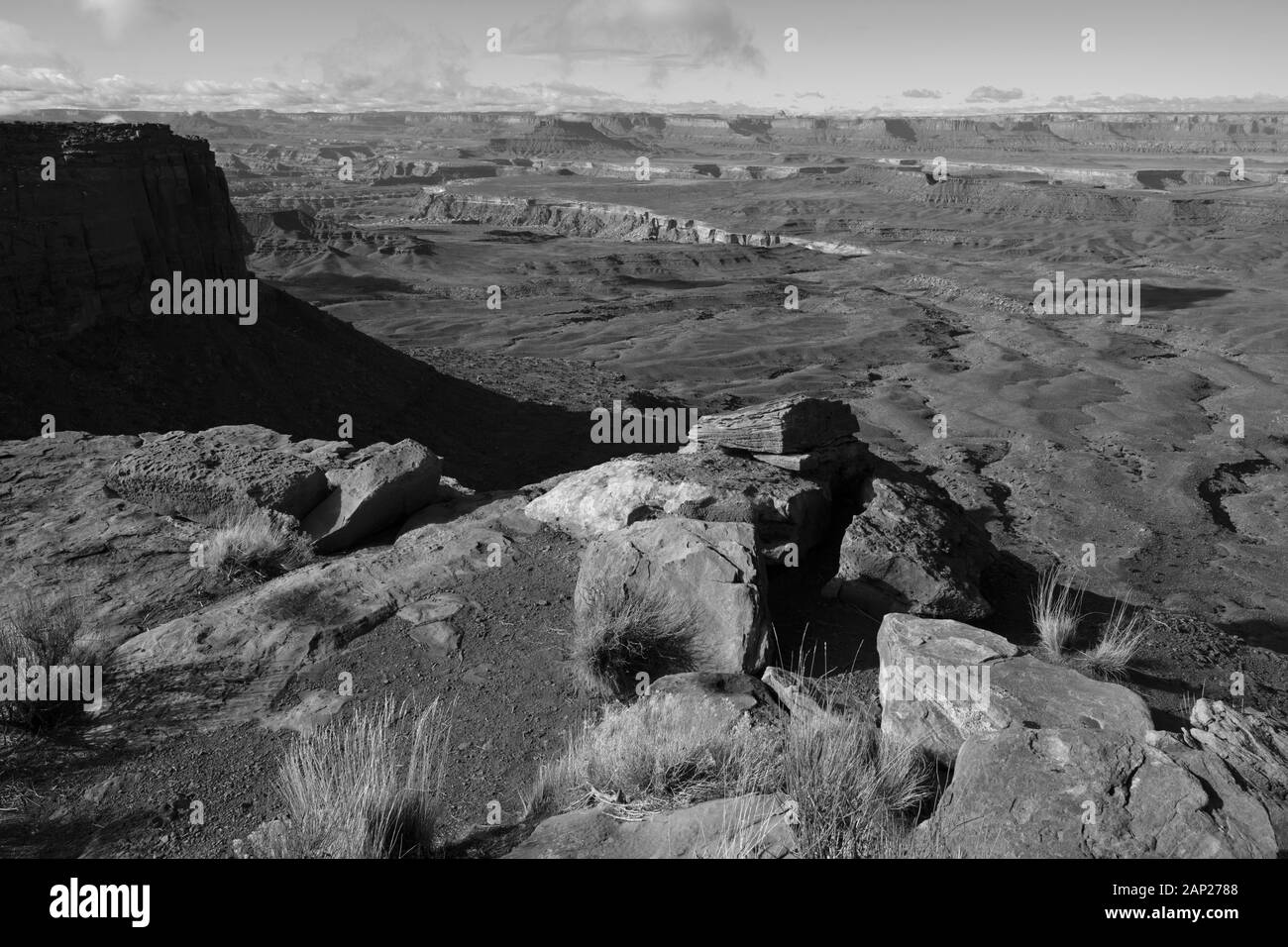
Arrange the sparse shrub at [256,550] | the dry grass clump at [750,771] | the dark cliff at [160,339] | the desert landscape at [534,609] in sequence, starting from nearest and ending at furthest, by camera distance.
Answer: the dry grass clump at [750,771], the desert landscape at [534,609], the sparse shrub at [256,550], the dark cliff at [160,339]

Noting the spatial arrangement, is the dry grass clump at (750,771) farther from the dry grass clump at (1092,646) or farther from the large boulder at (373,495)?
the large boulder at (373,495)

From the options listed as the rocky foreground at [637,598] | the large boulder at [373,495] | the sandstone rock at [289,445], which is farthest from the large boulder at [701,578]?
the sandstone rock at [289,445]

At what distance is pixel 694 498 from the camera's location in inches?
313

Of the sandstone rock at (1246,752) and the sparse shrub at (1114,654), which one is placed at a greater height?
the sandstone rock at (1246,752)

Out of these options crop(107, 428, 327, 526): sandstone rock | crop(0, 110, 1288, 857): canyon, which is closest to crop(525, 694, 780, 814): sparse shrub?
crop(0, 110, 1288, 857): canyon

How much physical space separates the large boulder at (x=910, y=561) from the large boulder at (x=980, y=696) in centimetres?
142

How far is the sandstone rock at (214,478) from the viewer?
928cm

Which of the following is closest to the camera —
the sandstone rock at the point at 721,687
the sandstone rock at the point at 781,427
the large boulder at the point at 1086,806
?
the large boulder at the point at 1086,806

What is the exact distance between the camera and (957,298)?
172 feet

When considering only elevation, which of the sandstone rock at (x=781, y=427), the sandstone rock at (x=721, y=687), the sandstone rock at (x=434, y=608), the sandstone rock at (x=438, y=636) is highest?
the sandstone rock at (x=781, y=427)

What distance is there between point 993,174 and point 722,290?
88.7 m

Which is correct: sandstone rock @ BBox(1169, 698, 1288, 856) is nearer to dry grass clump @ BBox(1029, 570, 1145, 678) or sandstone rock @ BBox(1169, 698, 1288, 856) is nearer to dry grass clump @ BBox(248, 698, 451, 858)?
dry grass clump @ BBox(1029, 570, 1145, 678)

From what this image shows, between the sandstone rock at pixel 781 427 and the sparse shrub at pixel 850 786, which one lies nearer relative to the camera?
the sparse shrub at pixel 850 786
